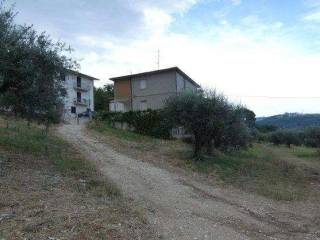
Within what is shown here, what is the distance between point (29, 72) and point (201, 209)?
8.18 meters

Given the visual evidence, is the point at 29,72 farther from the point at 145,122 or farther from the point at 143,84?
the point at 143,84

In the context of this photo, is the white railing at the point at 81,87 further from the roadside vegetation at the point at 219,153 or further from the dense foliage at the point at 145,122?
the roadside vegetation at the point at 219,153

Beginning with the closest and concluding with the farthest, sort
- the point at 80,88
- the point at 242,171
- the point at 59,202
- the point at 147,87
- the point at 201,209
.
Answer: the point at 59,202, the point at 201,209, the point at 242,171, the point at 147,87, the point at 80,88

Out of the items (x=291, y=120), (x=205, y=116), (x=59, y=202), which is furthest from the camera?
(x=291, y=120)

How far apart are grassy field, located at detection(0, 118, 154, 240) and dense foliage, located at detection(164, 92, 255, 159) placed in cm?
749

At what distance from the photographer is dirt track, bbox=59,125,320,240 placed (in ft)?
33.6

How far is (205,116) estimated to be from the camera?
23.9 meters

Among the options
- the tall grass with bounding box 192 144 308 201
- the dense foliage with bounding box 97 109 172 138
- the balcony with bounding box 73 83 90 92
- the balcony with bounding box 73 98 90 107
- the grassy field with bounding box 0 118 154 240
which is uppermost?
the balcony with bounding box 73 83 90 92

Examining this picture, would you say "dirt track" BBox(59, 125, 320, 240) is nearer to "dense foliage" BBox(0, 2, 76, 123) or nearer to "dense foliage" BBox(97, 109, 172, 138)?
"dense foliage" BBox(0, 2, 76, 123)

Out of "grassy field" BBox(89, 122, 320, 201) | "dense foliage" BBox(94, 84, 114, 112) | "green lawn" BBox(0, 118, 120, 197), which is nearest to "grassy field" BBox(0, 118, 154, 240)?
"green lawn" BBox(0, 118, 120, 197)

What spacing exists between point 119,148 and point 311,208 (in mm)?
13475

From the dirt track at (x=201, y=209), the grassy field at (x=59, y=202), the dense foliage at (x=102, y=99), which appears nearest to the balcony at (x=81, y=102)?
the dense foliage at (x=102, y=99)

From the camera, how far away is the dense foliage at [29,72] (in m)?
15.4

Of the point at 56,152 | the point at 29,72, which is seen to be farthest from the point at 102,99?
the point at 29,72
